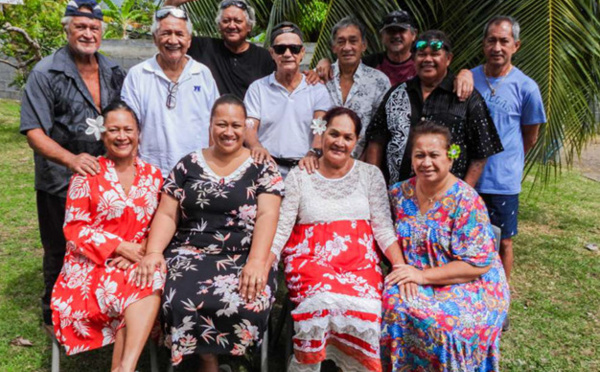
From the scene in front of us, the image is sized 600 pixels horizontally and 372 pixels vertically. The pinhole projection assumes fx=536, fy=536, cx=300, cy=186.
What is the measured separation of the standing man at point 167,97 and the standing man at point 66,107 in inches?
9.7

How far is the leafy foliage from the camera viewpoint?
35.9 ft

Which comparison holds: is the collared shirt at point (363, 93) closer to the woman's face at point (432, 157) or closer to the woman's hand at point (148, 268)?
the woman's face at point (432, 157)

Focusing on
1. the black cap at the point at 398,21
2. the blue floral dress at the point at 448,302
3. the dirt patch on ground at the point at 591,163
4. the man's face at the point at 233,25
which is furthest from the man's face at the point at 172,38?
the dirt patch on ground at the point at 591,163

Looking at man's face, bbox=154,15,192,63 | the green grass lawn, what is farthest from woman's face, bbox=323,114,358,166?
the green grass lawn

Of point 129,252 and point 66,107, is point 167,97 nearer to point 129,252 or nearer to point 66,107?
point 66,107

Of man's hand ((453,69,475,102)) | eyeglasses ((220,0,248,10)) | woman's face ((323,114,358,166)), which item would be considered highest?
eyeglasses ((220,0,248,10))

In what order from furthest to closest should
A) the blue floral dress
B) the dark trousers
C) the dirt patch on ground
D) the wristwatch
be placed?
the dirt patch on ground < the dark trousers < the wristwatch < the blue floral dress

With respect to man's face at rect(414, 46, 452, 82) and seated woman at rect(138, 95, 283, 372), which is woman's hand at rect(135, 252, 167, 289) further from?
man's face at rect(414, 46, 452, 82)

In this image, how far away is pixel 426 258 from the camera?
3.15m

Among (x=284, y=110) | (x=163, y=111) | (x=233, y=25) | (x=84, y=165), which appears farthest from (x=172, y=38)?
(x=84, y=165)

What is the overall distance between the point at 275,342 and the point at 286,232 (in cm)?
99

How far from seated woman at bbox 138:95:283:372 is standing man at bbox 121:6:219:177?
1.05ft

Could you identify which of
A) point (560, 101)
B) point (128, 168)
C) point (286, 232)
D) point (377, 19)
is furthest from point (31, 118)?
point (560, 101)

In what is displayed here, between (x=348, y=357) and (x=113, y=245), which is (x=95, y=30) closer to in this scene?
(x=113, y=245)
